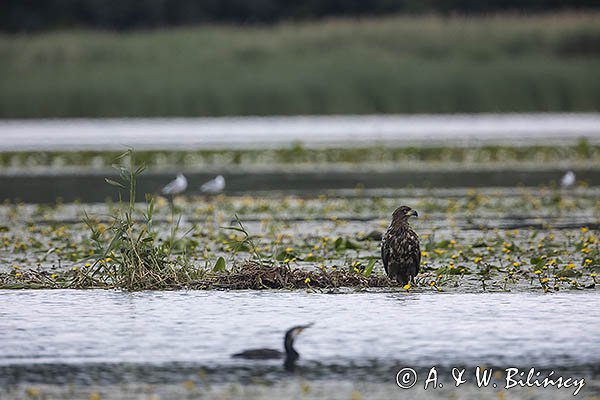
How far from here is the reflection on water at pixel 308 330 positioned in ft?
28.0

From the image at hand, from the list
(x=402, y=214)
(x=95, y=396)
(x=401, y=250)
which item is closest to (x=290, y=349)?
(x=95, y=396)

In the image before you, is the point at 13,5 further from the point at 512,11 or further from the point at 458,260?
the point at 458,260

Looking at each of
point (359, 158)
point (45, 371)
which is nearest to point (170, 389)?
point (45, 371)

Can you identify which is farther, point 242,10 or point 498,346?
point 242,10

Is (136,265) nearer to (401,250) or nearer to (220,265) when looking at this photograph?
(220,265)

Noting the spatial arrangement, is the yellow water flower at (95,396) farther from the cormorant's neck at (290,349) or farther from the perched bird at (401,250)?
the perched bird at (401,250)

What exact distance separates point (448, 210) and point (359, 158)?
9.85 metres

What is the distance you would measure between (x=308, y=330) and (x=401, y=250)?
1.67 m

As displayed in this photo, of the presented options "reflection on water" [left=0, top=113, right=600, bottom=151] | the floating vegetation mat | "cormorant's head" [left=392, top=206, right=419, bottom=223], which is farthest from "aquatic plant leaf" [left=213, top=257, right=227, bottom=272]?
"reflection on water" [left=0, top=113, right=600, bottom=151]

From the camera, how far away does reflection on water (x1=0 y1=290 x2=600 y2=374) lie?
28.0 ft

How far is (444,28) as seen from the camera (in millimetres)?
45156

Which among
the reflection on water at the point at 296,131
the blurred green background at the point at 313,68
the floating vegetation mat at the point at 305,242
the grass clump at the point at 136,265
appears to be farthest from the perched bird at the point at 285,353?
the blurred green background at the point at 313,68

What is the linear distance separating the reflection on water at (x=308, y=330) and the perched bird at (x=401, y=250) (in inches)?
12.0

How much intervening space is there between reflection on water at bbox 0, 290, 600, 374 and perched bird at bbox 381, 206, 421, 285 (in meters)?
0.31
